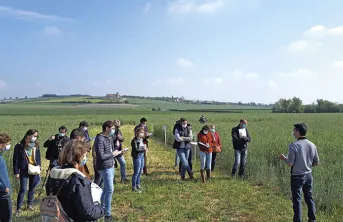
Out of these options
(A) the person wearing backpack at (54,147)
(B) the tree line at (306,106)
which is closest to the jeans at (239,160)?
(A) the person wearing backpack at (54,147)

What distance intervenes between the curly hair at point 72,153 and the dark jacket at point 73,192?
8 centimetres

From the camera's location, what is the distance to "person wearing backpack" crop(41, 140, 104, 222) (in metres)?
2.93

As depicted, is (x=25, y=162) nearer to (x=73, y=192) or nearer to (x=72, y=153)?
(x=72, y=153)

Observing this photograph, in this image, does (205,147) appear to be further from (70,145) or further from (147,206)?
(70,145)

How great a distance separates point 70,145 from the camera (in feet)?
10.3

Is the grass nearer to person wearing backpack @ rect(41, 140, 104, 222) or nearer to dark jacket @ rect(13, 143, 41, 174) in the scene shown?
dark jacket @ rect(13, 143, 41, 174)

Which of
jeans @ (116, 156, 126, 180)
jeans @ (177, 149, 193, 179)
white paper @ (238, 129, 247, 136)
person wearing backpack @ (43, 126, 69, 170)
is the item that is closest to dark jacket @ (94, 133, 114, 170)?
person wearing backpack @ (43, 126, 69, 170)

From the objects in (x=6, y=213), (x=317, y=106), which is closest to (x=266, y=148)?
(x=6, y=213)

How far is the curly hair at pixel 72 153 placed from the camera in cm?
306

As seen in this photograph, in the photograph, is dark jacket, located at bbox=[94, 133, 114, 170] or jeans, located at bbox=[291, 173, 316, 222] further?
dark jacket, located at bbox=[94, 133, 114, 170]

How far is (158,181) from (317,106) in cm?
9998

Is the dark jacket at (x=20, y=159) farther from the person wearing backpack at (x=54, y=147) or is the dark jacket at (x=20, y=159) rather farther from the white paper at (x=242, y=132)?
the white paper at (x=242, y=132)

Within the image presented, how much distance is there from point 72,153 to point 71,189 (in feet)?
1.22

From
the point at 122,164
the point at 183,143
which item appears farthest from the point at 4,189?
the point at 183,143
